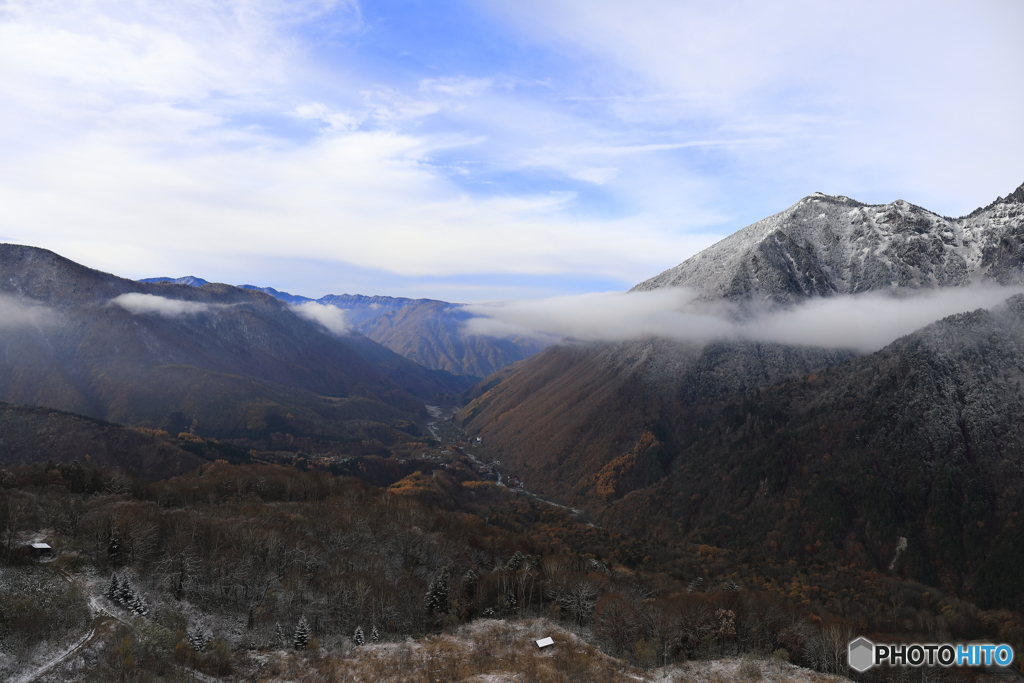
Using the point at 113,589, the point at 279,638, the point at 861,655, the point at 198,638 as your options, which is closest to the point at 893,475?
the point at 861,655

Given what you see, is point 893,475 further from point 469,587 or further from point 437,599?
point 437,599

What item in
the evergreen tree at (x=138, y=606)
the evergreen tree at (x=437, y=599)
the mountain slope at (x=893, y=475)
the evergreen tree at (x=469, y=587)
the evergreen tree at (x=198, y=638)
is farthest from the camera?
the mountain slope at (x=893, y=475)

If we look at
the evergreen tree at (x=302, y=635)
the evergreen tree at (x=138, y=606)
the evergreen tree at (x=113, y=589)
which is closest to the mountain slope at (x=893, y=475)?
the evergreen tree at (x=302, y=635)

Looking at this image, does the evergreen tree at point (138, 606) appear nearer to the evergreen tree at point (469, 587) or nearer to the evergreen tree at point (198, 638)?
the evergreen tree at point (198, 638)

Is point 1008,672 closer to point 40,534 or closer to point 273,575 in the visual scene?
point 273,575

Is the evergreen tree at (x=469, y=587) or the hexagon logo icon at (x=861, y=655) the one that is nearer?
the hexagon logo icon at (x=861, y=655)

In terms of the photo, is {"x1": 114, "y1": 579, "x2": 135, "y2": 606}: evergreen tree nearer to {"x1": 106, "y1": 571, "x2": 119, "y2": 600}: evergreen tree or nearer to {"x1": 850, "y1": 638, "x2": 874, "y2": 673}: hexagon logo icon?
{"x1": 106, "y1": 571, "x2": 119, "y2": 600}: evergreen tree

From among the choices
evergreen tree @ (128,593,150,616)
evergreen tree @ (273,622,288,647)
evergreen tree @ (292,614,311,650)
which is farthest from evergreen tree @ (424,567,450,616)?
evergreen tree @ (128,593,150,616)
